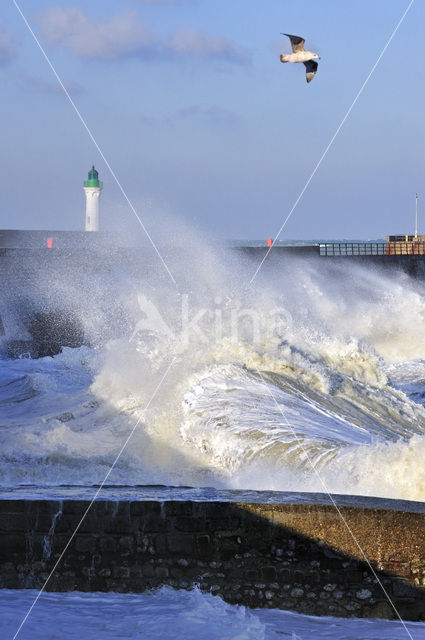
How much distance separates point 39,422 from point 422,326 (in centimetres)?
1583

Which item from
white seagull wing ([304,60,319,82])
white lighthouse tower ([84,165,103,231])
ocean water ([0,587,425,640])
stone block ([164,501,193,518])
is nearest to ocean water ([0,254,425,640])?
ocean water ([0,587,425,640])

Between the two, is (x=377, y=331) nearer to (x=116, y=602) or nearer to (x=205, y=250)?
(x=205, y=250)

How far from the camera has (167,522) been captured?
14.6 feet

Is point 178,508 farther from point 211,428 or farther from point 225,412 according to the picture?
point 225,412

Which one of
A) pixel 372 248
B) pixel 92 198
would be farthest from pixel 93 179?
pixel 372 248

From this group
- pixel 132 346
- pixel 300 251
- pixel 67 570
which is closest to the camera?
pixel 67 570

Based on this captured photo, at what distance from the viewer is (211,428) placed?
Result: 941 centimetres

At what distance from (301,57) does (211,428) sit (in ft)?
12.8

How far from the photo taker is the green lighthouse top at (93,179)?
37.5m

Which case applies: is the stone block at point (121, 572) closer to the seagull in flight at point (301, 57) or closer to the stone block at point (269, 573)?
the stone block at point (269, 573)

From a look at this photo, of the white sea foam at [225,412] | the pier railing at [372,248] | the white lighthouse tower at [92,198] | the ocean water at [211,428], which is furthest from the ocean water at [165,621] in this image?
the white lighthouse tower at [92,198]

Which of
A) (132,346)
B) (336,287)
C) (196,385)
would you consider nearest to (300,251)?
(336,287)

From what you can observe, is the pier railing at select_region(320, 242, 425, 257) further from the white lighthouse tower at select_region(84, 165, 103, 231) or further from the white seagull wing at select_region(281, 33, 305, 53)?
the white seagull wing at select_region(281, 33, 305, 53)

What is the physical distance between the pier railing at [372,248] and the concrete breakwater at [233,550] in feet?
95.0
